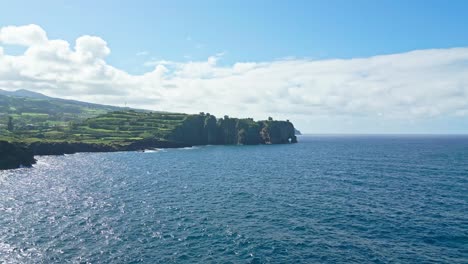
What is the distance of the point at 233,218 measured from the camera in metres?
69.8

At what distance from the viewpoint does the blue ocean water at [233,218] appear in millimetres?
51438

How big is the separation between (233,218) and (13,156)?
412ft

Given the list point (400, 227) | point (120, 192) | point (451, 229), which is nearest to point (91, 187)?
point (120, 192)

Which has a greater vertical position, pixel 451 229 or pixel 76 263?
pixel 451 229

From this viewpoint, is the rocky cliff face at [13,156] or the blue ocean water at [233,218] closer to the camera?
the blue ocean water at [233,218]

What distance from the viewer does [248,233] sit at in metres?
60.6

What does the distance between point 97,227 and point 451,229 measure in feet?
230

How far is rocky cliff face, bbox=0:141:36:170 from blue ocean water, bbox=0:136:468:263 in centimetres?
2602

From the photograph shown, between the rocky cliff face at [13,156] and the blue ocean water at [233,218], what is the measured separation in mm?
26025

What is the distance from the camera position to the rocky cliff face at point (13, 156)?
140 m

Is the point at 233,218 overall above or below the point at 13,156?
below

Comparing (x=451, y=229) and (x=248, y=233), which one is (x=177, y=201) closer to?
(x=248, y=233)

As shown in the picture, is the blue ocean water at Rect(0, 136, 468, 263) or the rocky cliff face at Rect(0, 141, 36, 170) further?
the rocky cliff face at Rect(0, 141, 36, 170)

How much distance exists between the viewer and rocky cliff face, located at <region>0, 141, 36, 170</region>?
458ft
